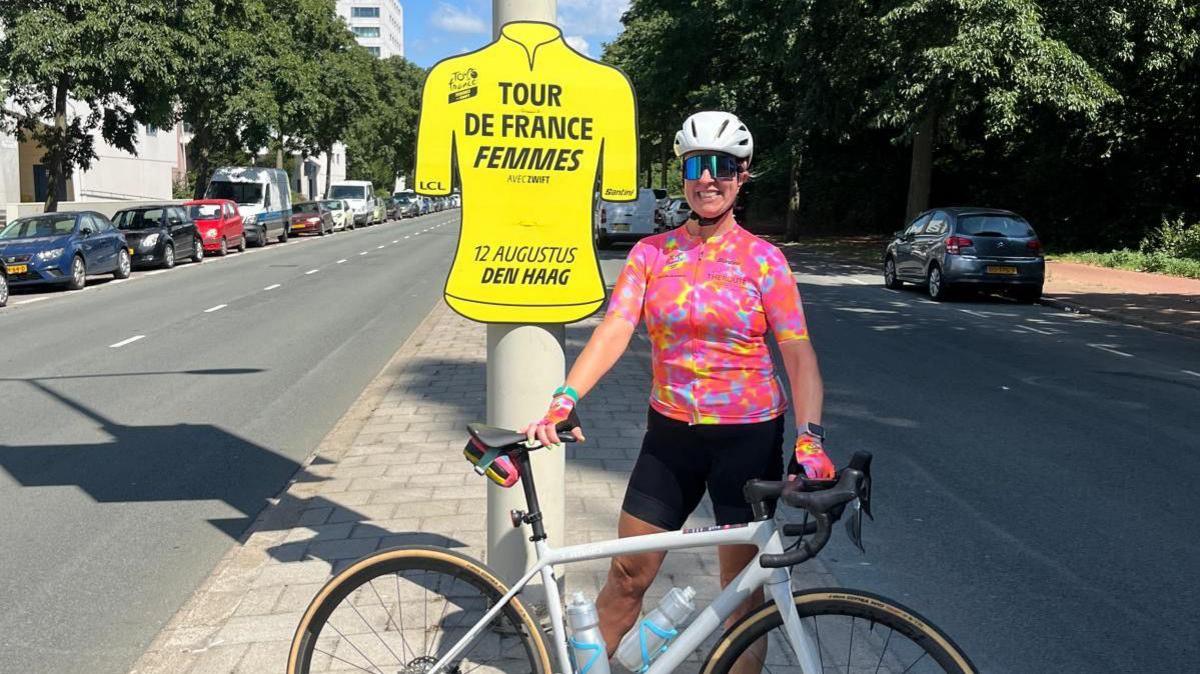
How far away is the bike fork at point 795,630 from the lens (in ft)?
8.55

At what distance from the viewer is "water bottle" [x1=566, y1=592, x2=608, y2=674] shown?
2.87m

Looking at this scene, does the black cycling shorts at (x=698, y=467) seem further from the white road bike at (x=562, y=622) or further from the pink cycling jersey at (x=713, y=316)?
the white road bike at (x=562, y=622)

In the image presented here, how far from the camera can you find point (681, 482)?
3.18 metres

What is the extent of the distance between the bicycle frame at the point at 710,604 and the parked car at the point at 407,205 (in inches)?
2808

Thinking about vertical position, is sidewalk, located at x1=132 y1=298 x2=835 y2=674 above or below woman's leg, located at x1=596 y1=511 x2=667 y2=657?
below

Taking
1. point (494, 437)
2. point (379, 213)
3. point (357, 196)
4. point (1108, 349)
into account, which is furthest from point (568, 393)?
Answer: point (379, 213)

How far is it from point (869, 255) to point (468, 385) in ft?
74.2

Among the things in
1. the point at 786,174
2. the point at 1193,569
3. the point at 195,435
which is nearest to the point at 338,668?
the point at 1193,569

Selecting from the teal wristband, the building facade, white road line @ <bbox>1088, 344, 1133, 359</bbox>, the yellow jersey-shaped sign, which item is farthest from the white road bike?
the building facade

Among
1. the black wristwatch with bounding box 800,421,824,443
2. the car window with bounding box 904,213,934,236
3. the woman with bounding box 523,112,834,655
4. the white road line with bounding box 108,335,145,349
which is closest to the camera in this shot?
the black wristwatch with bounding box 800,421,824,443

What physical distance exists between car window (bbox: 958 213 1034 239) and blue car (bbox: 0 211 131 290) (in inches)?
635

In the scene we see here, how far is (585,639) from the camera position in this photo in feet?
9.42

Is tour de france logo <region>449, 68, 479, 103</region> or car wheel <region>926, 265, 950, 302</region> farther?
car wheel <region>926, 265, 950, 302</region>

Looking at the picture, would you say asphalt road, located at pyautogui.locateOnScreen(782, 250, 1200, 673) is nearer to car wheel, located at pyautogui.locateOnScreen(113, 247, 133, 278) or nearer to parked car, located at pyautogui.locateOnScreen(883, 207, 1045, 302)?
parked car, located at pyautogui.locateOnScreen(883, 207, 1045, 302)
